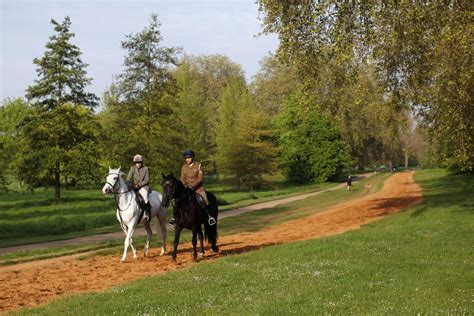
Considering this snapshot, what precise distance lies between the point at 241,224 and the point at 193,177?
1145cm

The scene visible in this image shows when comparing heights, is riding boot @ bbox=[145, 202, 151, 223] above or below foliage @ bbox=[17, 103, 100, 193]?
below

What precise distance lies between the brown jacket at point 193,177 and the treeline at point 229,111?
810cm

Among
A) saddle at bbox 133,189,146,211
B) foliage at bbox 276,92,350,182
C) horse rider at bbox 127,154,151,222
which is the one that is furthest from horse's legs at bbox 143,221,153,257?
foliage at bbox 276,92,350,182

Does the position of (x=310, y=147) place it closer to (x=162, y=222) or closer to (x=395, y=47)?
(x=395, y=47)

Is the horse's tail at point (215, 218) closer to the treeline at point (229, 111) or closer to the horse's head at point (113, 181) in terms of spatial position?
the horse's head at point (113, 181)

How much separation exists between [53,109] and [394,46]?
112ft

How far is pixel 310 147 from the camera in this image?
2648 inches

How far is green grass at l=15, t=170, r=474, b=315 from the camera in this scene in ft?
27.4

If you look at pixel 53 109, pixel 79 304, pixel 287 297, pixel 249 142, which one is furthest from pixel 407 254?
pixel 249 142

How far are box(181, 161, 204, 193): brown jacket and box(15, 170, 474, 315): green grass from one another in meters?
2.80

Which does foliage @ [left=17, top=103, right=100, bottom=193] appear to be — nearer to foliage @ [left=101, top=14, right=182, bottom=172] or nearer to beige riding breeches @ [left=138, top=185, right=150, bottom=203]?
foliage @ [left=101, top=14, right=182, bottom=172]

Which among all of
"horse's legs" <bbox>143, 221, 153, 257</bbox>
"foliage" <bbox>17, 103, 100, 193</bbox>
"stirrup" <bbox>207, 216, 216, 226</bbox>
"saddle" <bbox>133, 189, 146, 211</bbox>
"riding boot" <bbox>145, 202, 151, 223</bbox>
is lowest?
"horse's legs" <bbox>143, 221, 153, 257</bbox>

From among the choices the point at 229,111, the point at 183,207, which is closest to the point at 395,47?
the point at 183,207

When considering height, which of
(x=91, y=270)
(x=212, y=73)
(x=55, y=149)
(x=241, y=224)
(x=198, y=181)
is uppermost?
(x=212, y=73)
